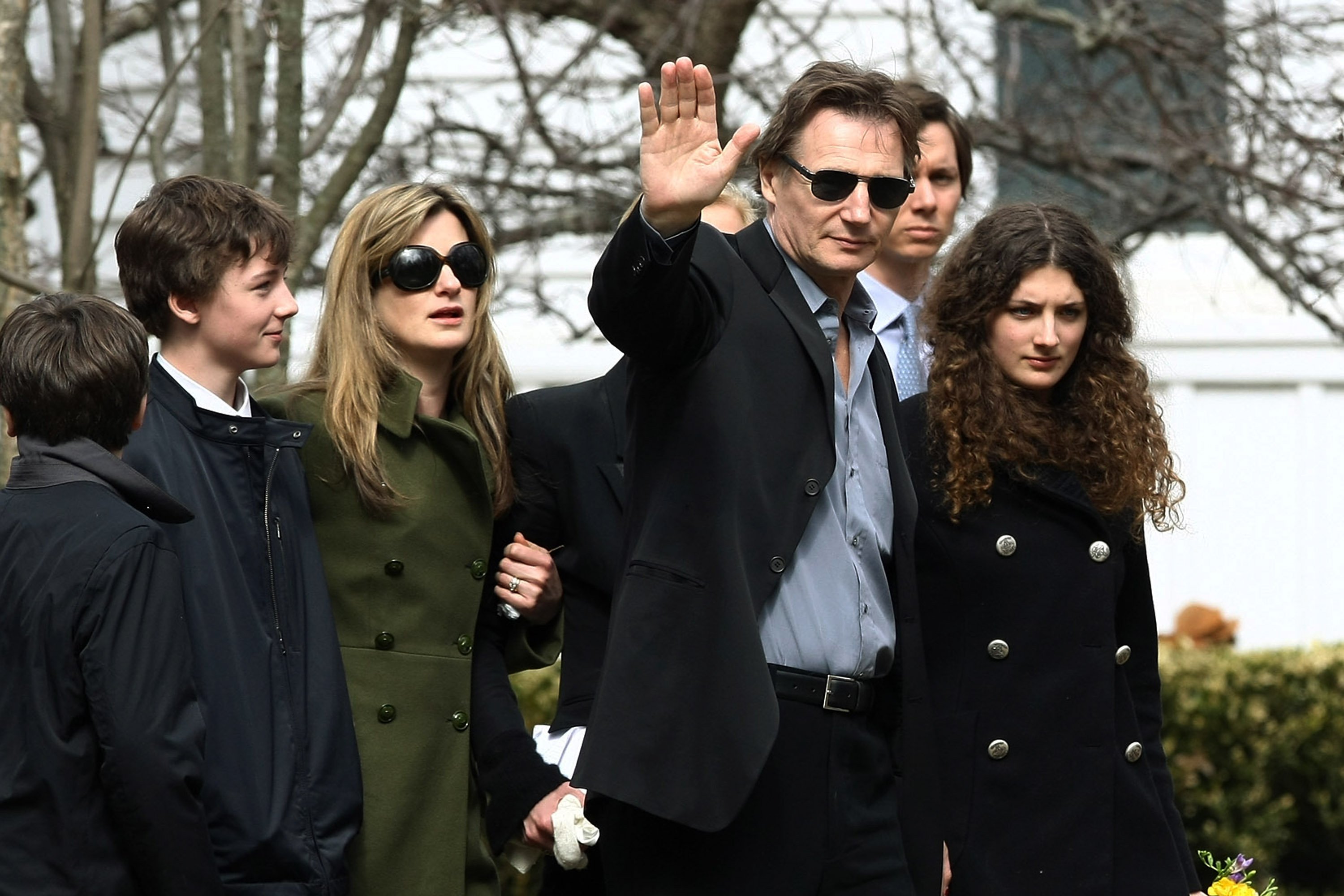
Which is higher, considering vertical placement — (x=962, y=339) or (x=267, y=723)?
(x=962, y=339)

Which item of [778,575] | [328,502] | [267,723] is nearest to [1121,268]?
[778,575]

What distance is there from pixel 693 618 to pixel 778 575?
0.18 metres

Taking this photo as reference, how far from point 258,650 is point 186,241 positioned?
0.78 m

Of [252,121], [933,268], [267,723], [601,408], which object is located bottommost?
[267,723]

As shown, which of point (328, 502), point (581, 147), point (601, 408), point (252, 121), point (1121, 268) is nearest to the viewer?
point (328, 502)

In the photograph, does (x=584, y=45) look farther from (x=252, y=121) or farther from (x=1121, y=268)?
(x=1121, y=268)

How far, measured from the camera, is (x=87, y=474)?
2.75 m

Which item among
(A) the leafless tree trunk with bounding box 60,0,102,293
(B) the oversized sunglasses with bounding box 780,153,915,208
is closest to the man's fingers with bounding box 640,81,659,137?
(B) the oversized sunglasses with bounding box 780,153,915,208

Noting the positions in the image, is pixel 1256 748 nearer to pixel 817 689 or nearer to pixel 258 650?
pixel 817 689

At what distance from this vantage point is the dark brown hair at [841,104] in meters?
3.04

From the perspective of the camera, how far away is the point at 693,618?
A: 2711 mm

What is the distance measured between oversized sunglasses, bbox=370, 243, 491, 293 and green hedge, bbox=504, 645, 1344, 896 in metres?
4.32

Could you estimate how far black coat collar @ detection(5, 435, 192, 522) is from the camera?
274cm

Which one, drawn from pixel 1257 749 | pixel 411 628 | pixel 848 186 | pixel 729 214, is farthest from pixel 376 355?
pixel 1257 749
